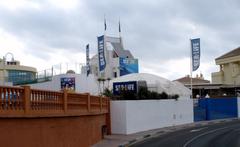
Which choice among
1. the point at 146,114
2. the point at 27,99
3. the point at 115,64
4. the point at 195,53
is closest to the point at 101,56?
the point at 195,53

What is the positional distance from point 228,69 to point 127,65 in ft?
55.7

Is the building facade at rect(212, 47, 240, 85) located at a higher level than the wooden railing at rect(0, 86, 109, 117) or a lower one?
higher

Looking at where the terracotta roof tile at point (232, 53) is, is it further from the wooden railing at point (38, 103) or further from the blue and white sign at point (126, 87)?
the wooden railing at point (38, 103)

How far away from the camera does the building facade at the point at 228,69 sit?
255 ft

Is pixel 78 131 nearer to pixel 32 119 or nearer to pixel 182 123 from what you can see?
pixel 32 119

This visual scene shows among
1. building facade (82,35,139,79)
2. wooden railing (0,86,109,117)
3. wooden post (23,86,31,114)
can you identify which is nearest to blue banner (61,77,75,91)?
building facade (82,35,139,79)

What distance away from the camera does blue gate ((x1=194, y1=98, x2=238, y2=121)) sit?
5166 centimetres

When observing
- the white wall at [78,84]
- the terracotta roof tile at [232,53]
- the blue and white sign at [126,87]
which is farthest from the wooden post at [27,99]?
the terracotta roof tile at [232,53]

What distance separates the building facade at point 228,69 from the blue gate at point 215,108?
22432 millimetres

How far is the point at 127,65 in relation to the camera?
83750mm

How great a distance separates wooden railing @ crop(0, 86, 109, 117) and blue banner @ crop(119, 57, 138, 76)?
58.2 m

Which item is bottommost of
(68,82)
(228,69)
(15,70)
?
(68,82)

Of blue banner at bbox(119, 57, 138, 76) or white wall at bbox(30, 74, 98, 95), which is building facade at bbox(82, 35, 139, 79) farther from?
white wall at bbox(30, 74, 98, 95)

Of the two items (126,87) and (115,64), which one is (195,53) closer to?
(126,87)
